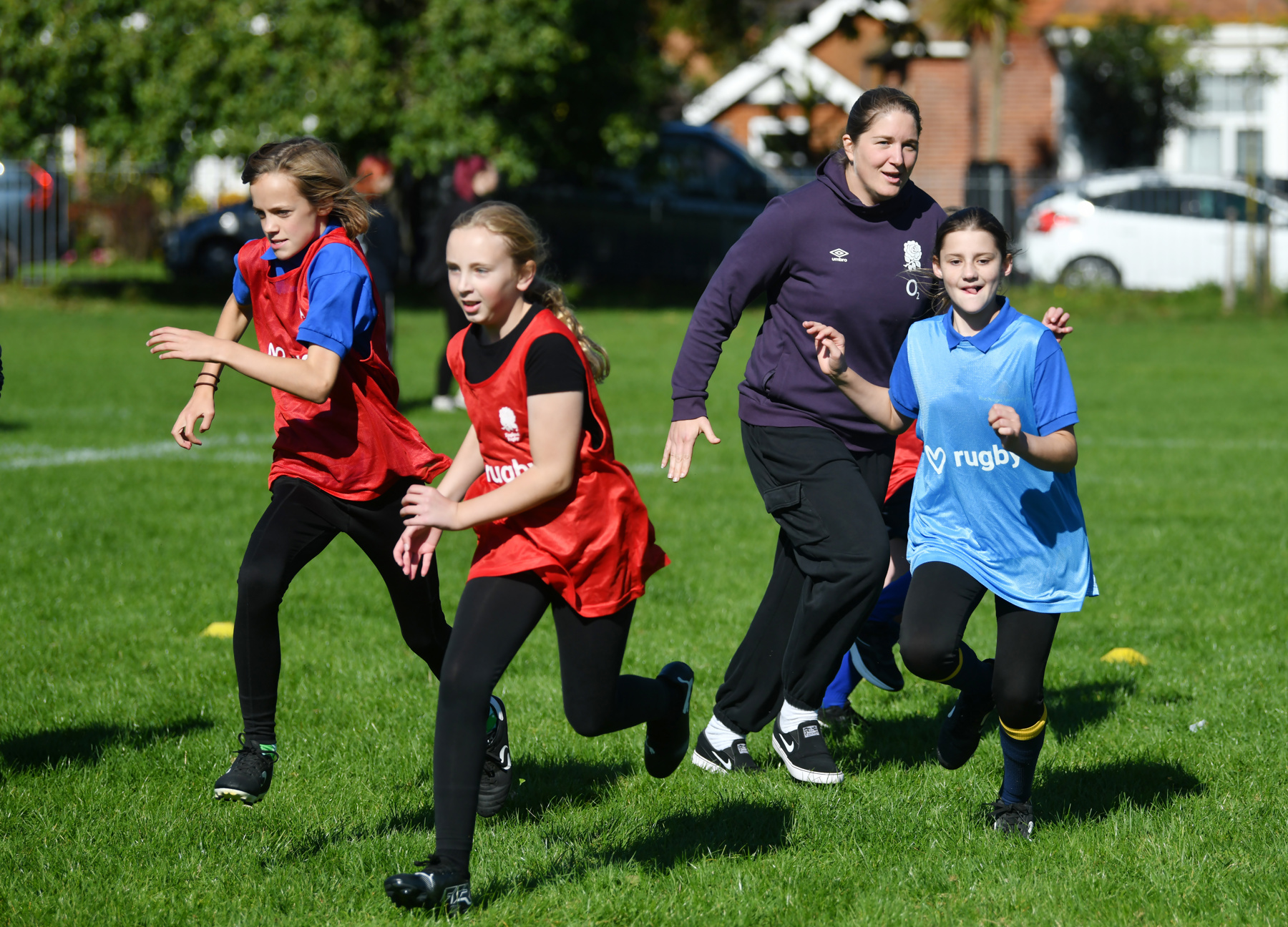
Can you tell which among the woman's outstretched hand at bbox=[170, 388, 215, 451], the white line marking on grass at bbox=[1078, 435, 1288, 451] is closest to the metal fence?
the white line marking on grass at bbox=[1078, 435, 1288, 451]

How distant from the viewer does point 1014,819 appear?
Result: 435 cm

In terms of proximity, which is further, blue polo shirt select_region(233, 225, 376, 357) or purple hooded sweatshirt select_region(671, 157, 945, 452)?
purple hooded sweatshirt select_region(671, 157, 945, 452)

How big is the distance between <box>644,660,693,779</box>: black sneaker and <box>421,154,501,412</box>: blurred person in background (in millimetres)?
7751

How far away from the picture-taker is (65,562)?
779cm

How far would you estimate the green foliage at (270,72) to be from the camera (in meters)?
21.3

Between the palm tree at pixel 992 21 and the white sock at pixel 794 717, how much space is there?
28.2 meters

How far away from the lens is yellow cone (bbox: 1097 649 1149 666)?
617 cm

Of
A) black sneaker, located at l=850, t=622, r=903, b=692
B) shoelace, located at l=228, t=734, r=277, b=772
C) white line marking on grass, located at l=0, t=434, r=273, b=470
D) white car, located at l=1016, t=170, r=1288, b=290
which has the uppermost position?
white car, located at l=1016, t=170, r=1288, b=290

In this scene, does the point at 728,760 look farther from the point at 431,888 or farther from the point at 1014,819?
the point at 431,888

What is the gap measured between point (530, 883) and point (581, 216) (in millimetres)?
23621

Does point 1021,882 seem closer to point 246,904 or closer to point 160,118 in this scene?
point 246,904

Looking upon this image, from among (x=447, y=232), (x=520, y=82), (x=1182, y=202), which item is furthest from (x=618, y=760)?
(x=1182, y=202)

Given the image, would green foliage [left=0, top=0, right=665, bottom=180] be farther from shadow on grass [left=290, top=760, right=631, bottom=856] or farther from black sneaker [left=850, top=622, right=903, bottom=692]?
shadow on grass [left=290, top=760, right=631, bottom=856]

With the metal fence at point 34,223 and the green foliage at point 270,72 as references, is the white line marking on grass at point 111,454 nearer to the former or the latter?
the green foliage at point 270,72
